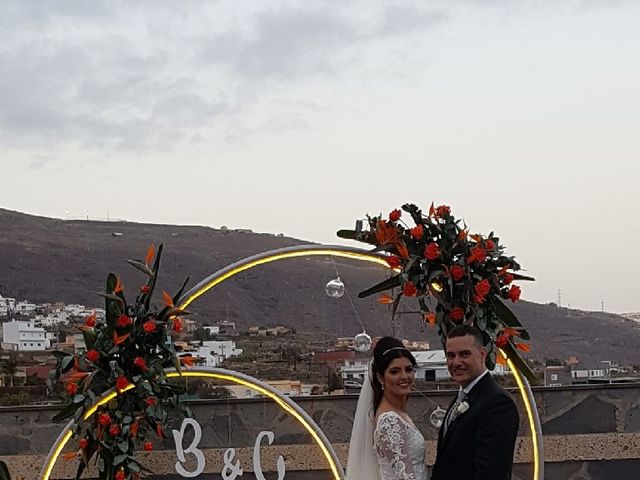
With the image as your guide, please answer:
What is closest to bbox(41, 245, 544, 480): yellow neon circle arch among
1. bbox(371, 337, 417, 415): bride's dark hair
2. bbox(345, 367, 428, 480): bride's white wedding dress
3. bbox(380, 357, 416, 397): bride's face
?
bbox(371, 337, 417, 415): bride's dark hair

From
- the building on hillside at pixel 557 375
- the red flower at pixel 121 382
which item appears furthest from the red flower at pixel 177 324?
the building on hillside at pixel 557 375

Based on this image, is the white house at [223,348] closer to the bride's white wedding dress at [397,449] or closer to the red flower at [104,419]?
the red flower at [104,419]

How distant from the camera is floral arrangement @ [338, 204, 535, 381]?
6.13m

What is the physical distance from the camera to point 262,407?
7.64m

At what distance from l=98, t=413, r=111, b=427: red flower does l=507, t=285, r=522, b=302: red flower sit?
243 centimetres

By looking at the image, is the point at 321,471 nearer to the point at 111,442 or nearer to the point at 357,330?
the point at 357,330

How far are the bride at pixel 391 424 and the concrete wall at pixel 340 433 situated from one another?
98.1 inches

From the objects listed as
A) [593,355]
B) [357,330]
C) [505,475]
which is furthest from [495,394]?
[593,355]

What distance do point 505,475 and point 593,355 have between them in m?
4.86

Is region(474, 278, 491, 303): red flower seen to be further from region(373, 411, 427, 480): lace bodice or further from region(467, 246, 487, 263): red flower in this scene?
region(373, 411, 427, 480): lace bodice

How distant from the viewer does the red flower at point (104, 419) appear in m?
6.36

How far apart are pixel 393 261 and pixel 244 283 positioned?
6.45ft

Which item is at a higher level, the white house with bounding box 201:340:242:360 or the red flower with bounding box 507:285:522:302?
the red flower with bounding box 507:285:522:302

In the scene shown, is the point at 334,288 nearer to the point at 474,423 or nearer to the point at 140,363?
the point at 140,363
